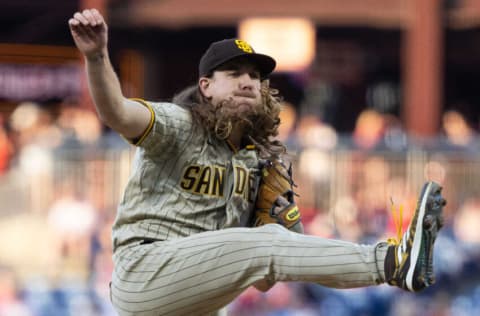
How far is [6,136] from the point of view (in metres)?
13.8

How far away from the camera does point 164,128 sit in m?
5.17

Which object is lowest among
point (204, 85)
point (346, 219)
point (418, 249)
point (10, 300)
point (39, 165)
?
point (10, 300)

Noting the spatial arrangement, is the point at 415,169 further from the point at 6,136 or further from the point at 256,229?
the point at 256,229

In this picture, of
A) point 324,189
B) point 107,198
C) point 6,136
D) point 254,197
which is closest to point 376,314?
point 324,189

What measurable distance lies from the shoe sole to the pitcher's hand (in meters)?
1.43

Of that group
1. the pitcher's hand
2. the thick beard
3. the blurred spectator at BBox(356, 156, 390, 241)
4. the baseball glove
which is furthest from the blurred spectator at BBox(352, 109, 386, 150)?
the pitcher's hand

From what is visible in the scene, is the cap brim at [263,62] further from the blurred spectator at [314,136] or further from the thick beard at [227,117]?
the blurred spectator at [314,136]

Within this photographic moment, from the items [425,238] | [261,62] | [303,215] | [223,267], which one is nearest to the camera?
[425,238]

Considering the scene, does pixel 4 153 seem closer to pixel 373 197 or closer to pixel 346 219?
pixel 346 219

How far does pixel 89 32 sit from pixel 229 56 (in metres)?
0.77

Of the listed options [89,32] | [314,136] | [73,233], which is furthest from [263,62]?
[314,136]

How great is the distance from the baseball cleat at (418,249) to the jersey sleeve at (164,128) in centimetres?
106

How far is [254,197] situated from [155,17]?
12.9 metres

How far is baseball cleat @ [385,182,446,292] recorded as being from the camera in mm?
4801
